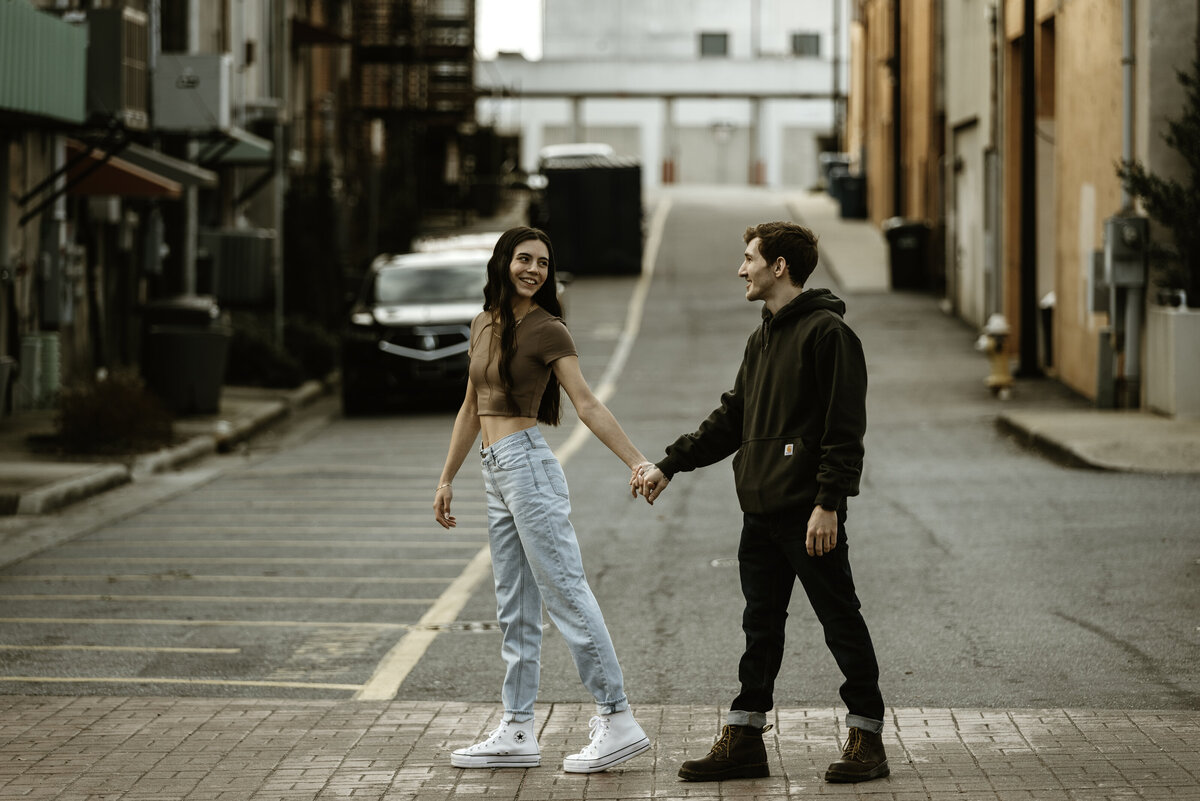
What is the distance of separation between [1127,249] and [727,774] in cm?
1239

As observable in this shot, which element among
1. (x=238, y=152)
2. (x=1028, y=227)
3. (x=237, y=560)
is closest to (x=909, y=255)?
(x=1028, y=227)

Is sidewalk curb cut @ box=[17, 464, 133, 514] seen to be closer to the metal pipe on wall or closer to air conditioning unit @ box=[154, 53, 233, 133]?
air conditioning unit @ box=[154, 53, 233, 133]

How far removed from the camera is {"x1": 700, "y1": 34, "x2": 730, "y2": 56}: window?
77375 millimetres

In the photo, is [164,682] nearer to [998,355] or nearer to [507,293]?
[507,293]

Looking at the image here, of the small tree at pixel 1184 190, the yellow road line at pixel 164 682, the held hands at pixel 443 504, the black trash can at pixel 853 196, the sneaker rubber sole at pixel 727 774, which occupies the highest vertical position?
the black trash can at pixel 853 196

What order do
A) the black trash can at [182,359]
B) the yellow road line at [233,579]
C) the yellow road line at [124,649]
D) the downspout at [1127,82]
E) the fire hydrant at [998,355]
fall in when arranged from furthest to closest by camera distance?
the fire hydrant at [998,355]
the black trash can at [182,359]
the downspout at [1127,82]
the yellow road line at [233,579]
the yellow road line at [124,649]

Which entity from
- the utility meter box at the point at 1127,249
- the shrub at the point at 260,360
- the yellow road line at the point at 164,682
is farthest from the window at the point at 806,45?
the yellow road line at the point at 164,682

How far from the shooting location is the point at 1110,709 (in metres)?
6.52

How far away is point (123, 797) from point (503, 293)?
6.67 feet

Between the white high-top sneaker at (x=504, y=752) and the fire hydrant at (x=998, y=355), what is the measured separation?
14.5m

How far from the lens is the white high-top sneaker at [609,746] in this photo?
5.68 meters

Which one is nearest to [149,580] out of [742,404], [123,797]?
[123,797]

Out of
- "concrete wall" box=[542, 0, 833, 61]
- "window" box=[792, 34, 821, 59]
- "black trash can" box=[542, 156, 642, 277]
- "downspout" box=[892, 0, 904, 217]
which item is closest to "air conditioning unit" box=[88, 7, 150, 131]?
"black trash can" box=[542, 156, 642, 277]

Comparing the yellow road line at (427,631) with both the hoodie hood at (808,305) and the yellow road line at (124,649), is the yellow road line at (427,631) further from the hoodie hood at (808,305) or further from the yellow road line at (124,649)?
the hoodie hood at (808,305)
